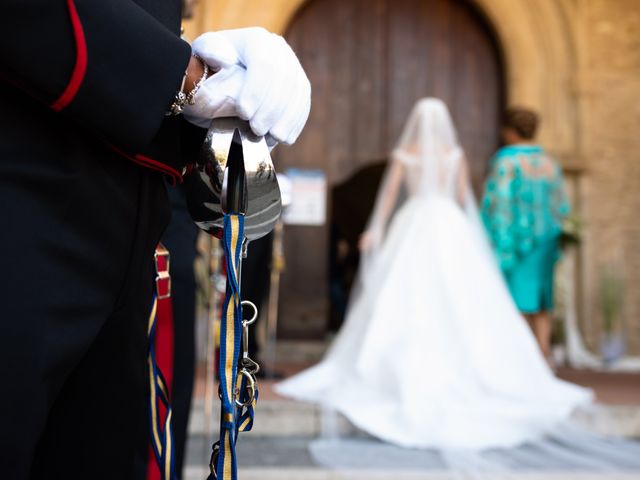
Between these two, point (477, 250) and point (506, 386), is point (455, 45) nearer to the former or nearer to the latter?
point (477, 250)

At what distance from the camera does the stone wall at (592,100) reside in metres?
7.21

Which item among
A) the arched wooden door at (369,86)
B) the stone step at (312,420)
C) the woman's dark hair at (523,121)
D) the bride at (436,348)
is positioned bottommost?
the stone step at (312,420)

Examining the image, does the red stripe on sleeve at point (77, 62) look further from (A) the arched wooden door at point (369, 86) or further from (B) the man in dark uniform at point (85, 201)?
(A) the arched wooden door at point (369, 86)

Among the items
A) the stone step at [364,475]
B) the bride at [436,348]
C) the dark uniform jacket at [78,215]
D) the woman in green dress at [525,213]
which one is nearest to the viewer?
the dark uniform jacket at [78,215]

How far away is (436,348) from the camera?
4.53m

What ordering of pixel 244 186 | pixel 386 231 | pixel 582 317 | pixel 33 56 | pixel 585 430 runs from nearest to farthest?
pixel 33 56
pixel 244 186
pixel 585 430
pixel 386 231
pixel 582 317

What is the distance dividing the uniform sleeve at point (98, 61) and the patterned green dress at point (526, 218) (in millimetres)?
4924

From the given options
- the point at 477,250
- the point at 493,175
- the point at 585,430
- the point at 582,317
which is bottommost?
the point at 585,430

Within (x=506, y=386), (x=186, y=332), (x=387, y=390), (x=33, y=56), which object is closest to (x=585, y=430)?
(x=506, y=386)

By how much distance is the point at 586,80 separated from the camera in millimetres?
7203

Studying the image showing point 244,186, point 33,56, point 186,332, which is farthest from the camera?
point 186,332

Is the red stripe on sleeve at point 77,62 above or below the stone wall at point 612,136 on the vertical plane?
below

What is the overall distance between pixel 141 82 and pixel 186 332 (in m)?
1.55

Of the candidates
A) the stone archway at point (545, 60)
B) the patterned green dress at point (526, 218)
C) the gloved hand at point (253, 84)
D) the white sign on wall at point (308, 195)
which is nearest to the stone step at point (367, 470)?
the patterned green dress at point (526, 218)
